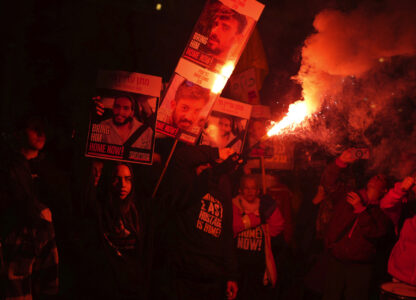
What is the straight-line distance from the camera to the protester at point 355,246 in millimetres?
4586

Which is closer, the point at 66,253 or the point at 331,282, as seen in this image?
the point at 66,253

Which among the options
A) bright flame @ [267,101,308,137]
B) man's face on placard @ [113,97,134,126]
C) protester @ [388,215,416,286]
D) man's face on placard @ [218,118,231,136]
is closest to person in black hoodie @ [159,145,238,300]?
man's face on placard @ [218,118,231,136]

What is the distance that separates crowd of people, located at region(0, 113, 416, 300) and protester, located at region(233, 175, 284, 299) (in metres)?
0.01

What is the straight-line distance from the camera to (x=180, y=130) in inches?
177

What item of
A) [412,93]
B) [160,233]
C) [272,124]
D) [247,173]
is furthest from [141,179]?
[412,93]

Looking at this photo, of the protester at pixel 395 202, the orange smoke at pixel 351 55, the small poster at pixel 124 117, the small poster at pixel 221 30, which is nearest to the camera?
the small poster at pixel 124 117

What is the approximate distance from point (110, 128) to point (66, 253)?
135 cm

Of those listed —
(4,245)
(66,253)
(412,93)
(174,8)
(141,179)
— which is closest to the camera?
(4,245)

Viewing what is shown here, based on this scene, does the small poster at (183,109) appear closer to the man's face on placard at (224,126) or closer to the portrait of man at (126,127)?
the portrait of man at (126,127)

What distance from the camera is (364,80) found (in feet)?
18.2

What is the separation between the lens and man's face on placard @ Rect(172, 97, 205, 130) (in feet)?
14.7

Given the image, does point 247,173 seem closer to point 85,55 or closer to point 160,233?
point 160,233

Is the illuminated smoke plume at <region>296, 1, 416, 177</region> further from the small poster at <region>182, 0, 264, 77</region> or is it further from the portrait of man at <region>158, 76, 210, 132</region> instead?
the portrait of man at <region>158, 76, 210, 132</region>

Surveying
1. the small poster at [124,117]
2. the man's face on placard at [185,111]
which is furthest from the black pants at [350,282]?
the small poster at [124,117]
